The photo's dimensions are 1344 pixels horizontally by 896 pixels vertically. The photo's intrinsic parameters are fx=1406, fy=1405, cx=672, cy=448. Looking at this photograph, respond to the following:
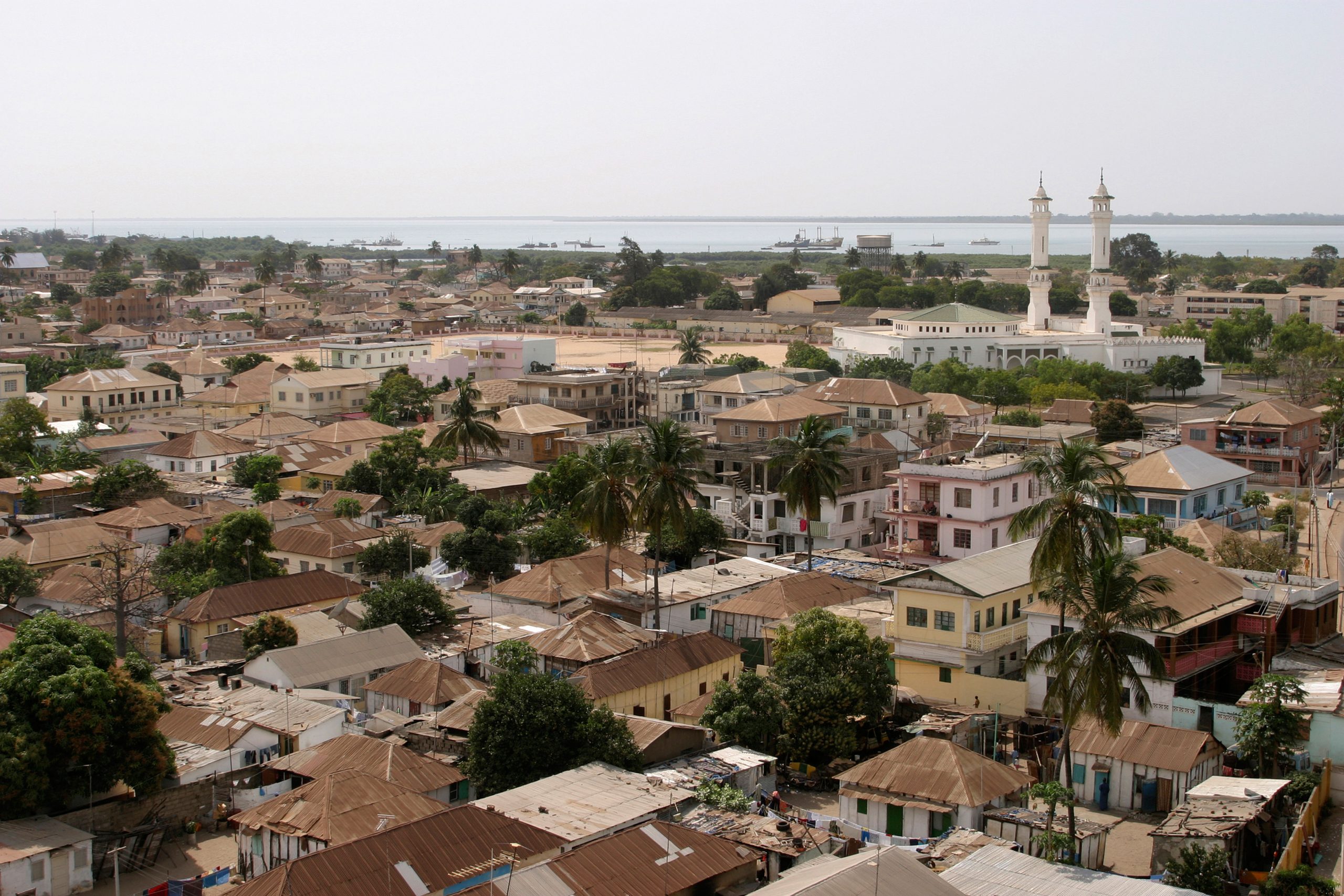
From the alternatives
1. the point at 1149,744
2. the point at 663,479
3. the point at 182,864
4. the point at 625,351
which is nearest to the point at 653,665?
the point at 663,479

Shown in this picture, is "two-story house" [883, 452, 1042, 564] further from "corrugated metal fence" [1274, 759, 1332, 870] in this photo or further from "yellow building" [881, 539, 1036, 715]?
"corrugated metal fence" [1274, 759, 1332, 870]

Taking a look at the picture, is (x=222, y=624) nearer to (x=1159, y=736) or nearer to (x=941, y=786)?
(x=941, y=786)

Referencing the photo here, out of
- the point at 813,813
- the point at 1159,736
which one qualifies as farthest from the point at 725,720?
the point at 1159,736

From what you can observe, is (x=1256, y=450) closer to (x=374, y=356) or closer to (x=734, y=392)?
(x=734, y=392)

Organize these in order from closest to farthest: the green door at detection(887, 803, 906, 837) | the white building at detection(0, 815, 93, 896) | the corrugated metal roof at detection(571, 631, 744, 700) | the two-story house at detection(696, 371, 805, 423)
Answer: the white building at detection(0, 815, 93, 896)
the green door at detection(887, 803, 906, 837)
the corrugated metal roof at detection(571, 631, 744, 700)
the two-story house at detection(696, 371, 805, 423)

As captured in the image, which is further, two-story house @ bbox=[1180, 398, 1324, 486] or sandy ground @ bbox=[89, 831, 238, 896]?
two-story house @ bbox=[1180, 398, 1324, 486]

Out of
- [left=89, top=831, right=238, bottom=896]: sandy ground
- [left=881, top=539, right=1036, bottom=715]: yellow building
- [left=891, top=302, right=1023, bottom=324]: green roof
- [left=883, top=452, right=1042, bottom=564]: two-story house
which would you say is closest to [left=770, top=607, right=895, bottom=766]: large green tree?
[left=881, top=539, right=1036, bottom=715]: yellow building
